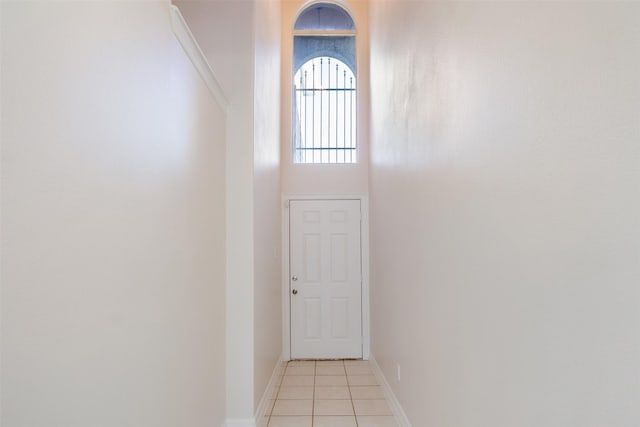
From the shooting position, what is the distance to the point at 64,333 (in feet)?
3.40

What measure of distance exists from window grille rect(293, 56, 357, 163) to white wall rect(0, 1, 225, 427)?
3.35 metres

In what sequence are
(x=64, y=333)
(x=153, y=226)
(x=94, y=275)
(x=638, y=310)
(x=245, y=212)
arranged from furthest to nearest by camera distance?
1. (x=245, y=212)
2. (x=153, y=226)
3. (x=94, y=275)
4. (x=64, y=333)
5. (x=638, y=310)

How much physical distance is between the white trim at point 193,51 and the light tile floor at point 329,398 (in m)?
2.43

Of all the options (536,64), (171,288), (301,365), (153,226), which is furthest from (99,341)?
(301,365)

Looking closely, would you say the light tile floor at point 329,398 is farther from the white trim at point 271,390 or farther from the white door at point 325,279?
the white door at point 325,279

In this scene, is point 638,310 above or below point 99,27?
below

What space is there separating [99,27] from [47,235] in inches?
23.6

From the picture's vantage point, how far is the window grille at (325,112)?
5480 millimetres

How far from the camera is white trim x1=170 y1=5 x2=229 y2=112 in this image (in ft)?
6.20

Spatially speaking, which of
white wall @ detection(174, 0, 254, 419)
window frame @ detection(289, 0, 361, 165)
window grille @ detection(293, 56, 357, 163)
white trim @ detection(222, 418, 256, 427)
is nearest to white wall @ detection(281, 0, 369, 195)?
window frame @ detection(289, 0, 361, 165)

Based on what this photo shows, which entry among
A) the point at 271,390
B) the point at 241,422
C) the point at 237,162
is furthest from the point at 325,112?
the point at 241,422

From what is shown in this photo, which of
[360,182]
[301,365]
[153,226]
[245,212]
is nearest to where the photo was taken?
[153,226]

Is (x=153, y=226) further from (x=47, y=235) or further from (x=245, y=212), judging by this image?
(x=245, y=212)

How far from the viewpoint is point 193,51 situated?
2.19 metres
